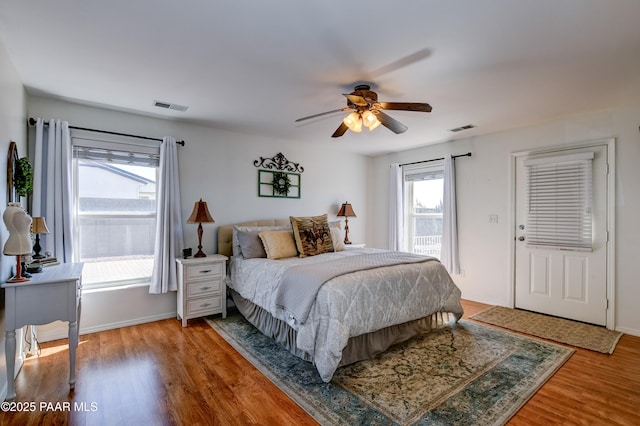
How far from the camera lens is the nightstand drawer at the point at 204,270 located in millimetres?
3516

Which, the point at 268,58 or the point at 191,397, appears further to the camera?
the point at 268,58

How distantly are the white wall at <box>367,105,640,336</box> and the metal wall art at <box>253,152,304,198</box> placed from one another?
197 centimetres

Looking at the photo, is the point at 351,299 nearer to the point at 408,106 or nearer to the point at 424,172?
the point at 408,106

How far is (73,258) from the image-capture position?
3.20 metres

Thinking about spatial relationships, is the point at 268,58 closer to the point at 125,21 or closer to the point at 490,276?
the point at 125,21

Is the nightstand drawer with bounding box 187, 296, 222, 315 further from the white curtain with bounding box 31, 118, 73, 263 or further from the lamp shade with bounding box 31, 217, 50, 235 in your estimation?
the lamp shade with bounding box 31, 217, 50, 235

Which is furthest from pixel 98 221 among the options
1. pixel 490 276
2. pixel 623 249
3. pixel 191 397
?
pixel 623 249

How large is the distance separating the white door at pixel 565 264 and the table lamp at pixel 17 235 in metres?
4.99

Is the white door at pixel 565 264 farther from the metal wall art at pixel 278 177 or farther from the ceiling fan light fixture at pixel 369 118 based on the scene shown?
the metal wall art at pixel 278 177

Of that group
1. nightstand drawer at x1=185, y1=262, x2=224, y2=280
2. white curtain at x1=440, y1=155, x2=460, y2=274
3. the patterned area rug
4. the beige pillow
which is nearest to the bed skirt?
nightstand drawer at x1=185, y1=262, x2=224, y2=280

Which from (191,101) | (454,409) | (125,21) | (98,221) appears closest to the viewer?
(125,21)

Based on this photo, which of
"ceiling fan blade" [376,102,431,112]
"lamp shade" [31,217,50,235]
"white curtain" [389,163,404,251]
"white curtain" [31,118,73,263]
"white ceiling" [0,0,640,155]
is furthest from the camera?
"white curtain" [389,163,404,251]

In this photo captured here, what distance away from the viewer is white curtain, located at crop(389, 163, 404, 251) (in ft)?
17.8

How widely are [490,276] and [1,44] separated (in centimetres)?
542
